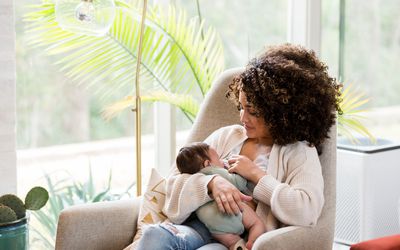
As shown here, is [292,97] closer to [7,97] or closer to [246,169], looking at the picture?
[246,169]

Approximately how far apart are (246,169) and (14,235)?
79cm

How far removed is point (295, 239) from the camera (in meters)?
2.18

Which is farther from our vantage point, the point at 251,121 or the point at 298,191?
the point at 251,121

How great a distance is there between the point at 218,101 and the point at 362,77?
5.71 feet

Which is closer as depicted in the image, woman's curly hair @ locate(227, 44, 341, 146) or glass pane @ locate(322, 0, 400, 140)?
woman's curly hair @ locate(227, 44, 341, 146)

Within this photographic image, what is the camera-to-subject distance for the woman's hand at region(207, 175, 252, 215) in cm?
228

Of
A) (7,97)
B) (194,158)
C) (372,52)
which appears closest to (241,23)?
(372,52)

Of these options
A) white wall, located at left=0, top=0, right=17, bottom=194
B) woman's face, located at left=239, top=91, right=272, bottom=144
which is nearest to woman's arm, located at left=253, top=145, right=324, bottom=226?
woman's face, located at left=239, top=91, right=272, bottom=144

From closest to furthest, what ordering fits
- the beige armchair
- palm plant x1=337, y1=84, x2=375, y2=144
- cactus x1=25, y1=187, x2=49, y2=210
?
the beige armchair < cactus x1=25, y1=187, x2=49, y2=210 < palm plant x1=337, y1=84, x2=375, y2=144

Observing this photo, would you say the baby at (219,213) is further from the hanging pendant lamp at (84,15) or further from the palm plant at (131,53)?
the palm plant at (131,53)

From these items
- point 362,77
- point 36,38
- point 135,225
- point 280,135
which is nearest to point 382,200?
point 362,77

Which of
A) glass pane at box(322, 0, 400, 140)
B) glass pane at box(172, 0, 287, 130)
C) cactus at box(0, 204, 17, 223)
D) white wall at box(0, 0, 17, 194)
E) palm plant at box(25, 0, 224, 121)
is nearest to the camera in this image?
cactus at box(0, 204, 17, 223)

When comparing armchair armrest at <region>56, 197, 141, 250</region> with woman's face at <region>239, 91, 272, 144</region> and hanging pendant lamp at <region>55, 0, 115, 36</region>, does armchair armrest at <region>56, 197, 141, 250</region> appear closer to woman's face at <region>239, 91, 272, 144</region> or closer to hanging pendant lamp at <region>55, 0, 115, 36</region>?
woman's face at <region>239, 91, 272, 144</region>

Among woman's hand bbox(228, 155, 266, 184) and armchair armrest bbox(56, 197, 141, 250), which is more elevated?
woman's hand bbox(228, 155, 266, 184)
